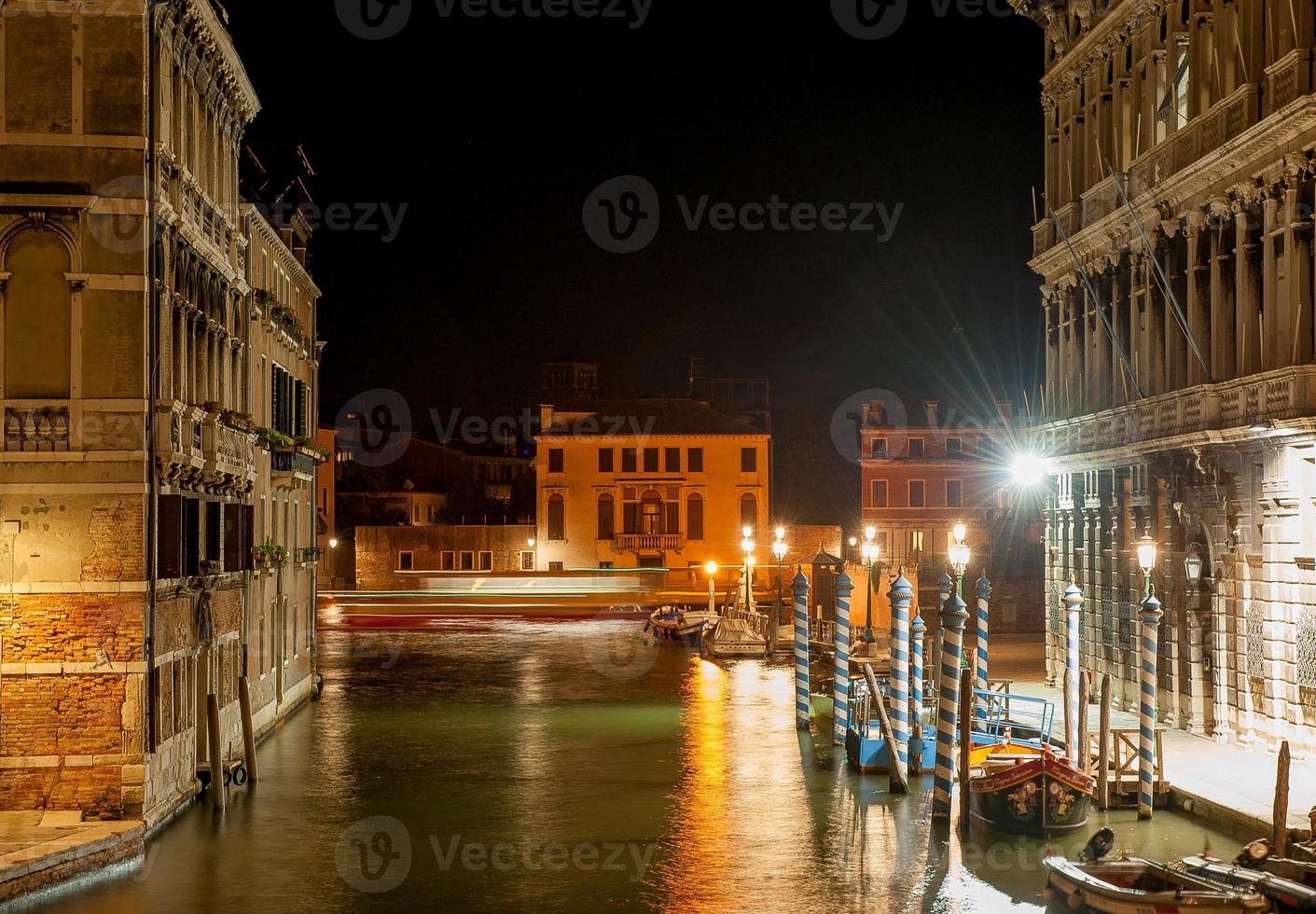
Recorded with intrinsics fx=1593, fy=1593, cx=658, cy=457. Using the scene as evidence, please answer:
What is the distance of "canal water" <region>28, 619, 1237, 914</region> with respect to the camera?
48.7 feet

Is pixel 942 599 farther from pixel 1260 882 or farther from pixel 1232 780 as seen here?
pixel 1260 882

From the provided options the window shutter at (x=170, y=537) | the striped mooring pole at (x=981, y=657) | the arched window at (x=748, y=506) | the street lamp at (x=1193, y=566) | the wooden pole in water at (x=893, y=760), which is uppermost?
the arched window at (x=748, y=506)

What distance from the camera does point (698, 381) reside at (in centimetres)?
7306

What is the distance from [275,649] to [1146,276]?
1508 cm

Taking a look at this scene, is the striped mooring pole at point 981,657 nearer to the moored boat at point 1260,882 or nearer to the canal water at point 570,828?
the canal water at point 570,828

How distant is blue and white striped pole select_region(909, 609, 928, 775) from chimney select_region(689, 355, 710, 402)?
48.1m

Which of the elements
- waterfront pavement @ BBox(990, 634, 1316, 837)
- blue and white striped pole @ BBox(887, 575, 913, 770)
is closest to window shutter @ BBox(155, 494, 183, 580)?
blue and white striped pole @ BBox(887, 575, 913, 770)

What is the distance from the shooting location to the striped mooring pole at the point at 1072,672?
64.6ft

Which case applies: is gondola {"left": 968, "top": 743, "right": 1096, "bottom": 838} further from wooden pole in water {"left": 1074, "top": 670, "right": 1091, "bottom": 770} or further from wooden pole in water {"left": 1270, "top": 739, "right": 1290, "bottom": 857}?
wooden pole in water {"left": 1270, "top": 739, "right": 1290, "bottom": 857}

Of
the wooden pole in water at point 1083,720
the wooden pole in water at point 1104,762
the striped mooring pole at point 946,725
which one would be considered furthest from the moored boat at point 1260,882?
the wooden pole in water at point 1083,720

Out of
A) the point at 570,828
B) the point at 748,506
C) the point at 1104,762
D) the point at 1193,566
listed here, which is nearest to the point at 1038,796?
the point at 1104,762

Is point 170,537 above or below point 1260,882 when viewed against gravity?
above

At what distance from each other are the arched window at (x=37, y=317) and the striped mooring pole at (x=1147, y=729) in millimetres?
12144

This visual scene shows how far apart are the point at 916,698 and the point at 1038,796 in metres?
5.52
